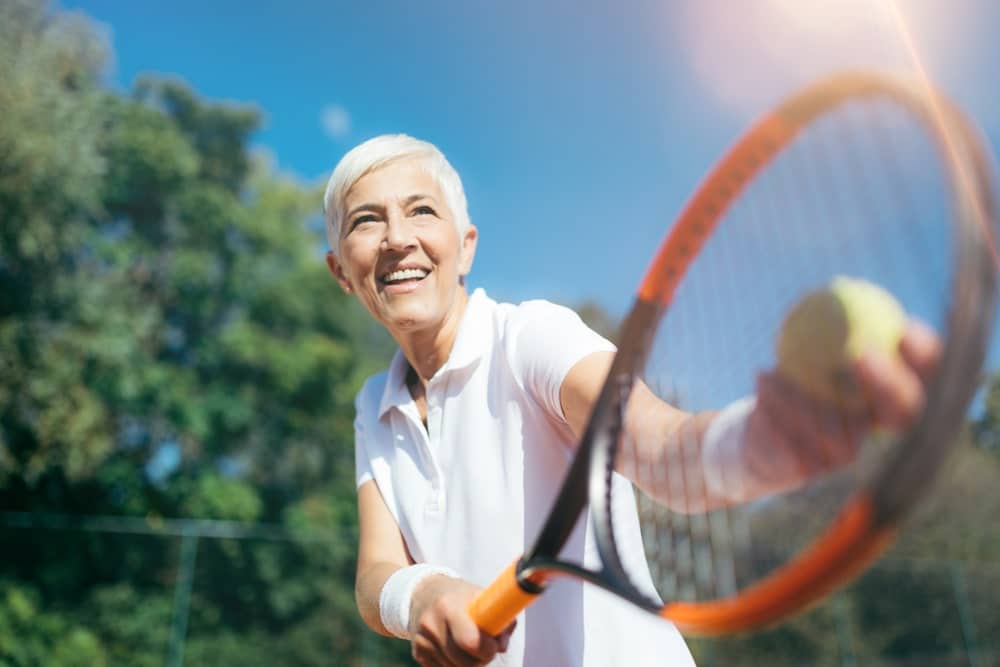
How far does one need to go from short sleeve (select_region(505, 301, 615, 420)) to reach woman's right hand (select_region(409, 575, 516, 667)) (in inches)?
12.9

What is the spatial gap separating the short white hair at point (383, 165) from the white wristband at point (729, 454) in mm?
839

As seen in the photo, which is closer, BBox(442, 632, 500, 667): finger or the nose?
BBox(442, 632, 500, 667): finger

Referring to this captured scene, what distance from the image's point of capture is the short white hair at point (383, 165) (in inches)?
62.5

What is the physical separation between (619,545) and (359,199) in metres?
0.81

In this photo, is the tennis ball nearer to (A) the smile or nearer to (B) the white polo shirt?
(B) the white polo shirt

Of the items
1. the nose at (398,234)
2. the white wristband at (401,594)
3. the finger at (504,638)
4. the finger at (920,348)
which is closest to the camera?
the finger at (920,348)

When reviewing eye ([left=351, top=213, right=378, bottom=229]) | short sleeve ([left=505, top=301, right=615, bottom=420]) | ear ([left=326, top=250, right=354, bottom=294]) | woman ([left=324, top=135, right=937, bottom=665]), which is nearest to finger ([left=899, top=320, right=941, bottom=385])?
woman ([left=324, top=135, right=937, bottom=665])

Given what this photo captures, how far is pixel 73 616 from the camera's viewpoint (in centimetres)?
737

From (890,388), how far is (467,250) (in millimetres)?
1133

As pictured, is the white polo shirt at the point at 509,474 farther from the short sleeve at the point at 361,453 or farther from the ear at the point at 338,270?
the ear at the point at 338,270

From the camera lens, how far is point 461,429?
146cm

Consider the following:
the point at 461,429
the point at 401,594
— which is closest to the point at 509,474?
the point at 461,429

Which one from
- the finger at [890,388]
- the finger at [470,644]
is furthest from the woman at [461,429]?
the finger at [890,388]

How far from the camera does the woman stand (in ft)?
3.71
